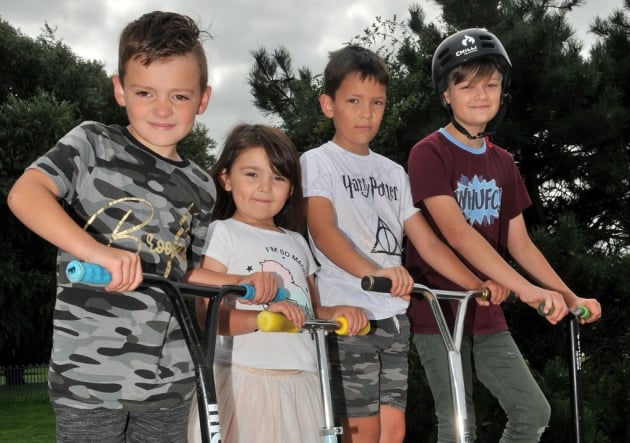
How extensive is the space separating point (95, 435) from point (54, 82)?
22732mm

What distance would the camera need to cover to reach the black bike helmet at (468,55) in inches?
162

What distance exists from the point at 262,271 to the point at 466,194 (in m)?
1.38

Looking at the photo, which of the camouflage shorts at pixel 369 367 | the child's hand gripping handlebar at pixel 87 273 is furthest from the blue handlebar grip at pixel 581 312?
the child's hand gripping handlebar at pixel 87 273

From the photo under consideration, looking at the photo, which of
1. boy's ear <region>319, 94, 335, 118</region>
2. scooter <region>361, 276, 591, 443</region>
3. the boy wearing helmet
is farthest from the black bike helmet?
scooter <region>361, 276, 591, 443</region>

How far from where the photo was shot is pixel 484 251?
355cm

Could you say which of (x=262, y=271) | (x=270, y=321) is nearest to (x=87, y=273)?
(x=270, y=321)

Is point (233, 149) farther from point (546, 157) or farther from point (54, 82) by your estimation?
point (54, 82)

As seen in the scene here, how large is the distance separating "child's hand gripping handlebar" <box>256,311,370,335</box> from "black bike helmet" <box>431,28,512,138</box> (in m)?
1.64

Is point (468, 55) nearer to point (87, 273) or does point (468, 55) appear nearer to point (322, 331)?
point (322, 331)

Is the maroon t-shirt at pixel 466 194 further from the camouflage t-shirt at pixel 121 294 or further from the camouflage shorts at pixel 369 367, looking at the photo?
the camouflage t-shirt at pixel 121 294

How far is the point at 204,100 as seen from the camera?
3.02m

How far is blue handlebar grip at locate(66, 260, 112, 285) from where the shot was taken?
1.90 m

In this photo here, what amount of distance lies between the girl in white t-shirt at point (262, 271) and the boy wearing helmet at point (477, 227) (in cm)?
63

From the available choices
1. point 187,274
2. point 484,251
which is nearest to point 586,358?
point 484,251
